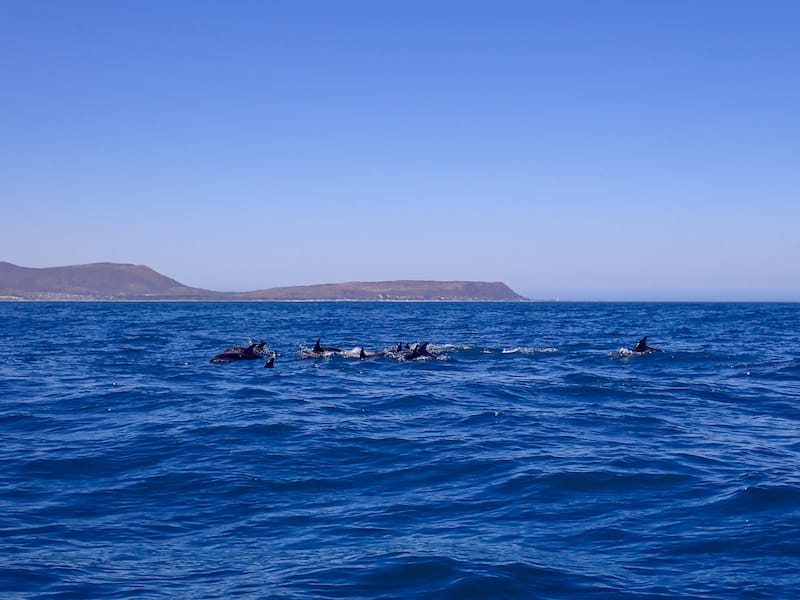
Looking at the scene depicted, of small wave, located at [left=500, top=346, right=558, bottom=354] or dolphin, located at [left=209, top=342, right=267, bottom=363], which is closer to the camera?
dolphin, located at [left=209, top=342, right=267, bottom=363]

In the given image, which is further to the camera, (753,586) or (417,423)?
(417,423)

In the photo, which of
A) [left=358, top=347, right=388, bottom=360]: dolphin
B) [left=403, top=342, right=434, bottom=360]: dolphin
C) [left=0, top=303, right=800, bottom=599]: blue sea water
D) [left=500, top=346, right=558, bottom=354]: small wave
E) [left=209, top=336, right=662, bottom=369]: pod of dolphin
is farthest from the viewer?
[left=500, top=346, right=558, bottom=354]: small wave

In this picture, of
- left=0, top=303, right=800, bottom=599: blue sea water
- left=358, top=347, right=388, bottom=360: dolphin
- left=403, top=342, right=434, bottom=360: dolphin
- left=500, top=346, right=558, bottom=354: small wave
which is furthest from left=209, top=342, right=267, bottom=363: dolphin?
left=500, top=346, right=558, bottom=354: small wave

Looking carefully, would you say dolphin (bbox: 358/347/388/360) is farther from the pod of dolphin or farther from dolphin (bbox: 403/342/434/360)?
dolphin (bbox: 403/342/434/360)

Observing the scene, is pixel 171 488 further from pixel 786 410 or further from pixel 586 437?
pixel 786 410

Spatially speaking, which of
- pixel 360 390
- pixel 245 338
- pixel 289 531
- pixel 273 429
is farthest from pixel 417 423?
pixel 245 338

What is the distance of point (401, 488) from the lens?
43.1 feet

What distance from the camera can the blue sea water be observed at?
9.14m

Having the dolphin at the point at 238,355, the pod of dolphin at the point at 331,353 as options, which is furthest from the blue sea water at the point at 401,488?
the pod of dolphin at the point at 331,353

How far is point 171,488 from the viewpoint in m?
13.1

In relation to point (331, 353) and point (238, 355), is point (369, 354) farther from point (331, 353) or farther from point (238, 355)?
point (238, 355)

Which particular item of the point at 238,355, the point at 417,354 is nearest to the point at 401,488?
the point at 417,354

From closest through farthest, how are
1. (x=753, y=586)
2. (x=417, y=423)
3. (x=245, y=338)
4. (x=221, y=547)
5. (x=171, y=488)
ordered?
1. (x=753, y=586)
2. (x=221, y=547)
3. (x=171, y=488)
4. (x=417, y=423)
5. (x=245, y=338)

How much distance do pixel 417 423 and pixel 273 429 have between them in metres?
3.91
